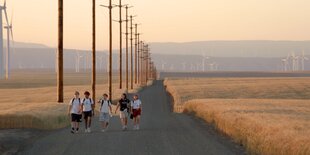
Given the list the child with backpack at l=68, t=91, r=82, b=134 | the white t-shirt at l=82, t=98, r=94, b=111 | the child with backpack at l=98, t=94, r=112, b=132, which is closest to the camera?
the child with backpack at l=68, t=91, r=82, b=134

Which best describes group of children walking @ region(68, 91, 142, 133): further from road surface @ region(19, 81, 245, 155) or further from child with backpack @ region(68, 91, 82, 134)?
road surface @ region(19, 81, 245, 155)

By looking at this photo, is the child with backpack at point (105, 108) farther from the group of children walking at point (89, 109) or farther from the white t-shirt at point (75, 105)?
the white t-shirt at point (75, 105)

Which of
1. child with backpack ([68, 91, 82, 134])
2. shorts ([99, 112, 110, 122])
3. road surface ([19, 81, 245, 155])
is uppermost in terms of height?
child with backpack ([68, 91, 82, 134])

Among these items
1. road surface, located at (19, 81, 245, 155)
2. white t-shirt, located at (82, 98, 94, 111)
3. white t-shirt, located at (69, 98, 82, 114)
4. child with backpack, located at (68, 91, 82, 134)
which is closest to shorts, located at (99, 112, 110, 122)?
white t-shirt, located at (82, 98, 94, 111)

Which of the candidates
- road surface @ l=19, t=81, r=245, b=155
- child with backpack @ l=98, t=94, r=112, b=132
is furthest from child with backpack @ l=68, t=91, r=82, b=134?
child with backpack @ l=98, t=94, r=112, b=132

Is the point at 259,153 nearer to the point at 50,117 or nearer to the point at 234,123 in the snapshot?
the point at 234,123

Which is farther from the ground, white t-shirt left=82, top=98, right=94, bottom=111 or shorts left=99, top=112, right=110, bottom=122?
white t-shirt left=82, top=98, right=94, bottom=111

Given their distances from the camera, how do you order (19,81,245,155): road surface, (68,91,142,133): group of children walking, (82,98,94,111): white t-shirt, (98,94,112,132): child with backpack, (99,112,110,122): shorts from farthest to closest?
(99,112,110,122): shorts, (98,94,112,132): child with backpack, (82,98,94,111): white t-shirt, (68,91,142,133): group of children walking, (19,81,245,155): road surface

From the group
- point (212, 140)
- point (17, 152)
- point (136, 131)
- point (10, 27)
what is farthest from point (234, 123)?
point (10, 27)

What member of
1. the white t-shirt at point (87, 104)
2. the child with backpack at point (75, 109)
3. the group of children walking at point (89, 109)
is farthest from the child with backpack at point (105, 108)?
the child with backpack at point (75, 109)

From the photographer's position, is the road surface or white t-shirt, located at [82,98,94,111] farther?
white t-shirt, located at [82,98,94,111]

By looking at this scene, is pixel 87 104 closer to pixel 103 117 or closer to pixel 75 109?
pixel 75 109

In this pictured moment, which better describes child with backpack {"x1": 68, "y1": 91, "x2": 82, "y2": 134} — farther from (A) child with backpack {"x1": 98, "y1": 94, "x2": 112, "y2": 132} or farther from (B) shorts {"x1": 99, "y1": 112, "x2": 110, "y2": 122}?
(B) shorts {"x1": 99, "y1": 112, "x2": 110, "y2": 122}

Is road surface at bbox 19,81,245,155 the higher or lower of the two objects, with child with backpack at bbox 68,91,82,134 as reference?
lower
